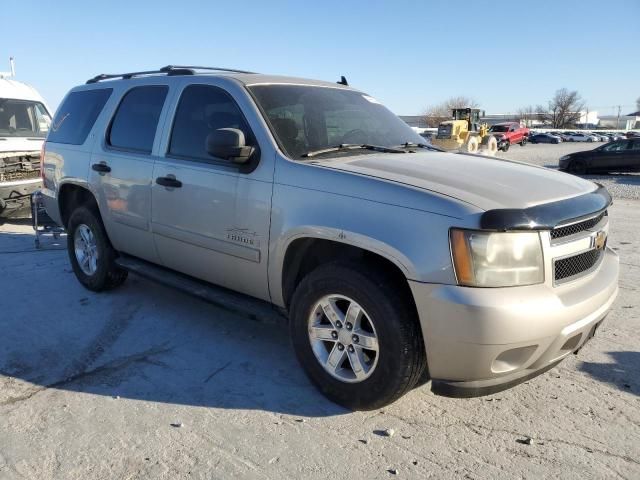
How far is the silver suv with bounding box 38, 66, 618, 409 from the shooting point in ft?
8.81

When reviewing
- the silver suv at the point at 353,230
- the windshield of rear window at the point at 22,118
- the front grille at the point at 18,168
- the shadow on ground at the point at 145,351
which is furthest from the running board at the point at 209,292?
the windshield of rear window at the point at 22,118

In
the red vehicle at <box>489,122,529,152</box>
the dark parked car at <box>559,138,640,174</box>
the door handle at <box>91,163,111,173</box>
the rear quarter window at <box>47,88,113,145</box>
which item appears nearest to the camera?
the door handle at <box>91,163,111,173</box>

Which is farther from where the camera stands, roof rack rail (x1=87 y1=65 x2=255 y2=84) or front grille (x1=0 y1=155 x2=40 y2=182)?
front grille (x1=0 y1=155 x2=40 y2=182)

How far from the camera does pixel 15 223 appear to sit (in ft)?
31.6

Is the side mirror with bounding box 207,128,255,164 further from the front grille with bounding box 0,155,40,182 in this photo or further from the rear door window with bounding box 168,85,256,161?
the front grille with bounding box 0,155,40,182

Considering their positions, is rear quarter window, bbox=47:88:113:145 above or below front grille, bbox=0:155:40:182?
above

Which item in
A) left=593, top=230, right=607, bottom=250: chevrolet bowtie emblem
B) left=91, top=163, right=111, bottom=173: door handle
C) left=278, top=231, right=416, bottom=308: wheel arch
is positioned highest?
left=91, top=163, right=111, bottom=173: door handle

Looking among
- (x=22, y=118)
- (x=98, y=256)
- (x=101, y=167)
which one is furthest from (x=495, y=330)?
(x=22, y=118)

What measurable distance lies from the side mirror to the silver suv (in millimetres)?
11

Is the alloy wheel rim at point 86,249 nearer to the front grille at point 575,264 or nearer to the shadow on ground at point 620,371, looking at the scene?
the front grille at point 575,264

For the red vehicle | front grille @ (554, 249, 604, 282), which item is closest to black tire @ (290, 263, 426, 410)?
front grille @ (554, 249, 604, 282)

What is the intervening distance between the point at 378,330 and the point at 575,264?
1.12 metres

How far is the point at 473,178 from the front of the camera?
125 inches

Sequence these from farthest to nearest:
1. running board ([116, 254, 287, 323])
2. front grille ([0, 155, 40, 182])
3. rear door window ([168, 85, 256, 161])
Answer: front grille ([0, 155, 40, 182]) < rear door window ([168, 85, 256, 161]) < running board ([116, 254, 287, 323])
